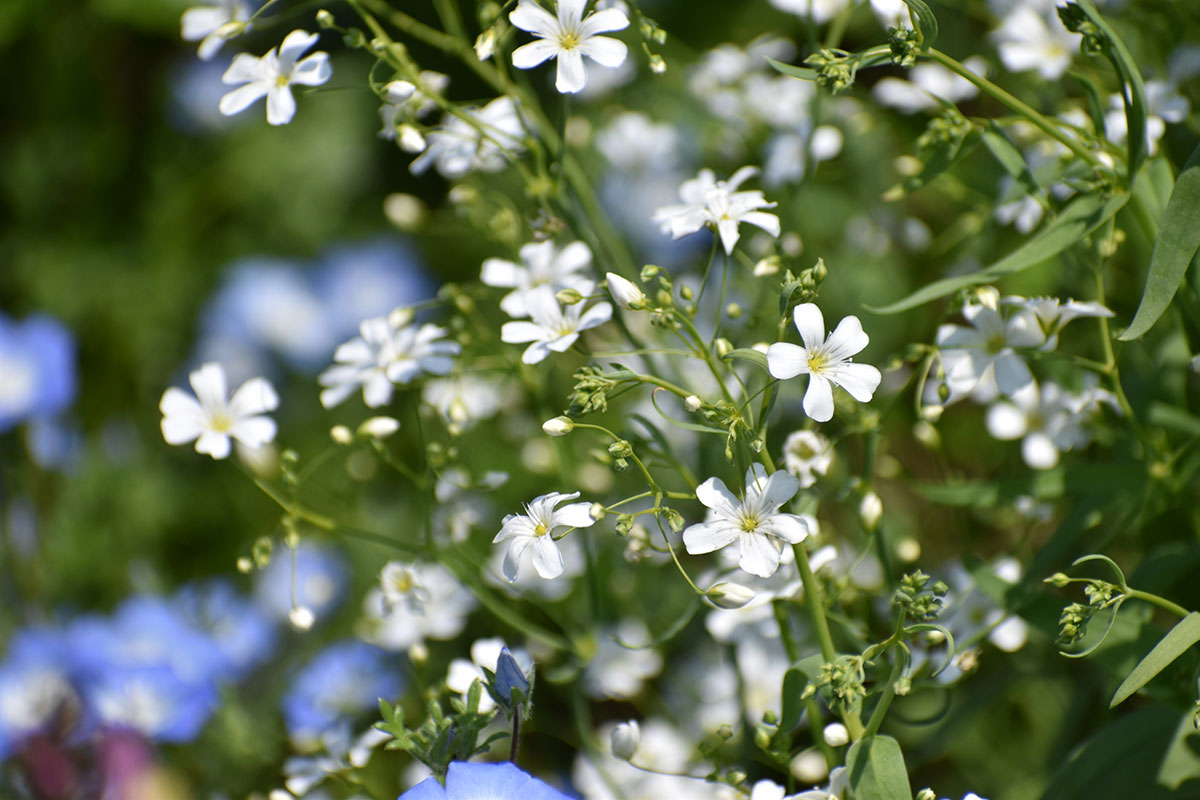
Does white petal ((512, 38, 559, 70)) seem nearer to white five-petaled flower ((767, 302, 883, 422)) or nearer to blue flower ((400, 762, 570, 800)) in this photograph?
white five-petaled flower ((767, 302, 883, 422))

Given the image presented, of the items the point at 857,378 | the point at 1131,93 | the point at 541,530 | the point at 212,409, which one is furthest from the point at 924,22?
the point at 212,409

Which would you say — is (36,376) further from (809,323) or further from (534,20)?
(809,323)

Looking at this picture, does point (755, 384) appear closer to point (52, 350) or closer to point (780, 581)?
point (780, 581)

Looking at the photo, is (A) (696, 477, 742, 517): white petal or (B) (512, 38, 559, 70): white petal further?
(B) (512, 38, 559, 70): white petal

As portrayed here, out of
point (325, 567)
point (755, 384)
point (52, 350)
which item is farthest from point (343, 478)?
point (755, 384)

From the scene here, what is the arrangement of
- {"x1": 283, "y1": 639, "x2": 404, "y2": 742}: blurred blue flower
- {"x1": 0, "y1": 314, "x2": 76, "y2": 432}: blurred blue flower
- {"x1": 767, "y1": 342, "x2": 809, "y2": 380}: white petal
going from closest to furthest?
{"x1": 767, "y1": 342, "x2": 809, "y2": 380}: white petal, {"x1": 283, "y1": 639, "x2": 404, "y2": 742}: blurred blue flower, {"x1": 0, "y1": 314, "x2": 76, "y2": 432}: blurred blue flower

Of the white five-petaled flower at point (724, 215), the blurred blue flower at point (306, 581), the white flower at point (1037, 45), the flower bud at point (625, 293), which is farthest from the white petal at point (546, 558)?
the blurred blue flower at point (306, 581)

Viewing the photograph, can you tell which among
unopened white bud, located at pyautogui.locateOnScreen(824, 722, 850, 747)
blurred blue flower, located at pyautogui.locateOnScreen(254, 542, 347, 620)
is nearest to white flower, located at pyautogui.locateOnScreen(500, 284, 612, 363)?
unopened white bud, located at pyautogui.locateOnScreen(824, 722, 850, 747)
